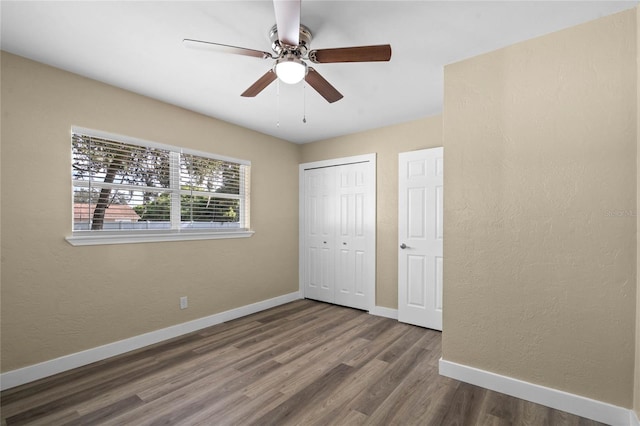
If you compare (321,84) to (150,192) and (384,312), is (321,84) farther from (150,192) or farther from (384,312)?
(384,312)

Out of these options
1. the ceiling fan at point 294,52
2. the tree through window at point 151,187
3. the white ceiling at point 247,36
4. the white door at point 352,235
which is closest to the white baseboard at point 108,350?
the tree through window at point 151,187

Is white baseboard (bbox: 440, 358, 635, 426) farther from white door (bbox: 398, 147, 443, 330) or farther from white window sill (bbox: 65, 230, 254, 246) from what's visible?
white window sill (bbox: 65, 230, 254, 246)

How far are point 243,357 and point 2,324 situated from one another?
179 centimetres

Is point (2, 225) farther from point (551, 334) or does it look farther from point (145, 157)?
point (551, 334)

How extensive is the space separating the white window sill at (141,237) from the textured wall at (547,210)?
2557 mm

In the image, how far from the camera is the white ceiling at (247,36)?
171cm

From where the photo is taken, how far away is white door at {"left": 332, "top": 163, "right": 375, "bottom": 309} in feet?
13.4

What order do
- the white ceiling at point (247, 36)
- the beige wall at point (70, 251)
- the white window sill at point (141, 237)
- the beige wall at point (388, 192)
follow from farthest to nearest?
the beige wall at point (388, 192), the white window sill at point (141, 237), the beige wall at point (70, 251), the white ceiling at point (247, 36)

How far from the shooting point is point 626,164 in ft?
5.78

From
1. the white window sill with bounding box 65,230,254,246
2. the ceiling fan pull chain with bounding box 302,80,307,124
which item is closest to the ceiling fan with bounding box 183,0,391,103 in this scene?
the ceiling fan pull chain with bounding box 302,80,307,124

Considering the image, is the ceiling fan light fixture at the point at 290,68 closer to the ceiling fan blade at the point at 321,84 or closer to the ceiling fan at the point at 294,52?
the ceiling fan at the point at 294,52

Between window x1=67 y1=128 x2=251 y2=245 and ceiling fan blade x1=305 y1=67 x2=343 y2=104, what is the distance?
6.20ft

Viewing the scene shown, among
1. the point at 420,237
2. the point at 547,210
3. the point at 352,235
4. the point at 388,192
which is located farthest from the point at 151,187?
the point at 547,210

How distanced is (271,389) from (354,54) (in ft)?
7.69
